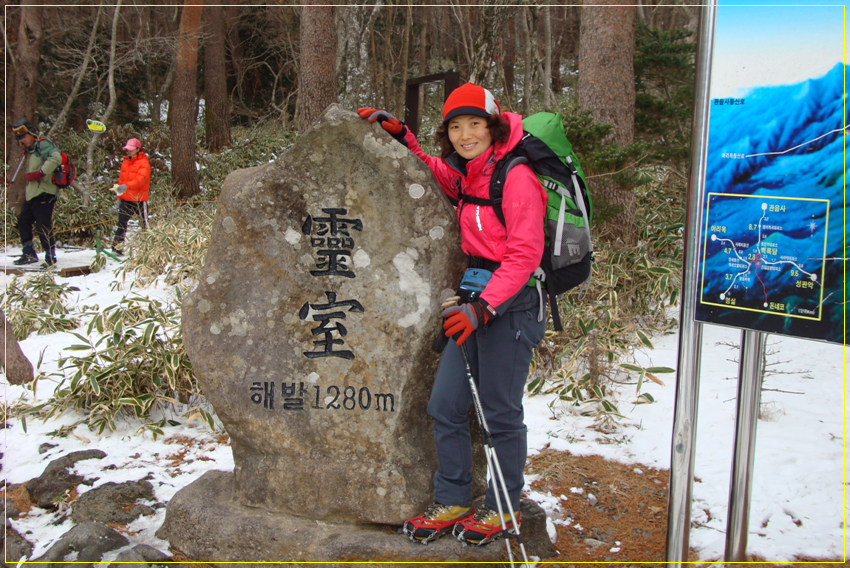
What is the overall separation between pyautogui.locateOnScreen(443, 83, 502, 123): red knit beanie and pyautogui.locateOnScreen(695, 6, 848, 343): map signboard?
81 centimetres

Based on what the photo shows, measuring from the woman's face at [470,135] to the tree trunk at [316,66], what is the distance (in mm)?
6065

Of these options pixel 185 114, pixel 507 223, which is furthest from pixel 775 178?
pixel 185 114

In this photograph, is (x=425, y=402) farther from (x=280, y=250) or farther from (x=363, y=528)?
(x=280, y=250)

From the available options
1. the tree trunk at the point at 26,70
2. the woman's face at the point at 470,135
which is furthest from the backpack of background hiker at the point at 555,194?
the tree trunk at the point at 26,70

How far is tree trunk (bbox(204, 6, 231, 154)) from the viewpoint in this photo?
46.6ft

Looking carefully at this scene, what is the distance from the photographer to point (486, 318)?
7.57 ft

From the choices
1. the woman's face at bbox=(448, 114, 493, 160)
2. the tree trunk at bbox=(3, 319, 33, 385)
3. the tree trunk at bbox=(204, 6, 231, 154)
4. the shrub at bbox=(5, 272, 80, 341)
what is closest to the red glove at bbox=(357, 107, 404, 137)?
the woman's face at bbox=(448, 114, 493, 160)

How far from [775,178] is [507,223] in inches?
36.3

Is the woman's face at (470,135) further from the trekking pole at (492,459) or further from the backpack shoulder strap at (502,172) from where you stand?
the trekking pole at (492,459)

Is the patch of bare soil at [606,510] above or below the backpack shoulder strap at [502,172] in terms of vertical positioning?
below

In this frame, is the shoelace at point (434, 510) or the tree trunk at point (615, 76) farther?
the tree trunk at point (615, 76)

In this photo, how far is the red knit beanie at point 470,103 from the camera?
2.45 m

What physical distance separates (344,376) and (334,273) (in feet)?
1.55

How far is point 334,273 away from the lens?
112 inches
